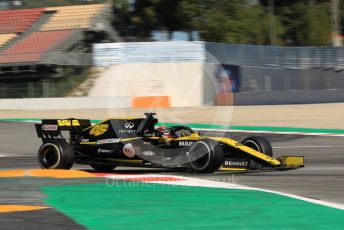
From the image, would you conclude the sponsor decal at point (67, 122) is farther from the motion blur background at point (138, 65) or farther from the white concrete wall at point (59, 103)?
the white concrete wall at point (59, 103)

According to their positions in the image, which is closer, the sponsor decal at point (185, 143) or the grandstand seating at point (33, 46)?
the sponsor decal at point (185, 143)

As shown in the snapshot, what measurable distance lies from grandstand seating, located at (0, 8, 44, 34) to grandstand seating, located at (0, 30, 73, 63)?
1.67 meters

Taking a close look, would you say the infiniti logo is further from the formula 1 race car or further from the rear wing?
the rear wing

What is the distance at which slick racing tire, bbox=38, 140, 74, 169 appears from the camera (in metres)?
10.2

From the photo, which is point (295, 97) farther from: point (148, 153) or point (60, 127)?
point (148, 153)

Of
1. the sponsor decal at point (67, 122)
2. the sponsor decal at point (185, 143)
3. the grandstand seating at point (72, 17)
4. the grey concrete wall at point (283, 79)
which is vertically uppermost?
the grandstand seating at point (72, 17)

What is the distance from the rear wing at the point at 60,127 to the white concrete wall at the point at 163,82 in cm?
2359

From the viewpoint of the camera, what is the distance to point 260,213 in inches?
247

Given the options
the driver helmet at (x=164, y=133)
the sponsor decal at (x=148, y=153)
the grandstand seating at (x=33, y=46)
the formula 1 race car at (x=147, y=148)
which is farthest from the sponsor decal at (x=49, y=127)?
the grandstand seating at (x=33, y=46)

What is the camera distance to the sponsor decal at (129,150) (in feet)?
33.1

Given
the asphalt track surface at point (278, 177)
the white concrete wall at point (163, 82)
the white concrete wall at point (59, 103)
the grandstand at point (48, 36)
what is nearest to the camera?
the asphalt track surface at point (278, 177)

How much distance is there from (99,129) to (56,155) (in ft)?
2.74
